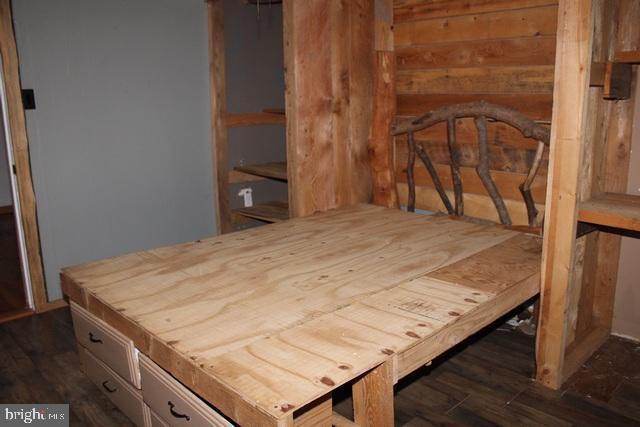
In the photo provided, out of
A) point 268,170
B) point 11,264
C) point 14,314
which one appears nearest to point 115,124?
point 268,170

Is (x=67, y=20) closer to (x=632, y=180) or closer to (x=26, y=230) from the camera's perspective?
(x=26, y=230)

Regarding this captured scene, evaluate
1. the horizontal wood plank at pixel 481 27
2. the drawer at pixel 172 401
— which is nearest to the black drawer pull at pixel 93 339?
the drawer at pixel 172 401

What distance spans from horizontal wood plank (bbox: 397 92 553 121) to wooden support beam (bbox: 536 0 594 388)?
542mm

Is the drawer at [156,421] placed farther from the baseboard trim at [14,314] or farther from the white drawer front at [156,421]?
the baseboard trim at [14,314]

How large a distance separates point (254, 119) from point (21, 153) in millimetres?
1721

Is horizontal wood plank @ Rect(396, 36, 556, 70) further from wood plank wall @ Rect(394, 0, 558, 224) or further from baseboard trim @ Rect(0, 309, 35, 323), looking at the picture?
baseboard trim @ Rect(0, 309, 35, 323)

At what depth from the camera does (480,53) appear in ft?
8.82

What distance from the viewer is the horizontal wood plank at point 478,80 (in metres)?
2.50

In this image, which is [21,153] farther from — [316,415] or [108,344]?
[316,415]

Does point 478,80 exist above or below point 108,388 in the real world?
above

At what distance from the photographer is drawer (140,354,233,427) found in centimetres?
143

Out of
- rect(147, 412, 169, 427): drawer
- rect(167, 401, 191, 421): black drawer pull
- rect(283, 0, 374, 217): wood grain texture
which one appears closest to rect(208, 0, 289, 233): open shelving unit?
rect(283, 0, 374, 217): wood grain texture

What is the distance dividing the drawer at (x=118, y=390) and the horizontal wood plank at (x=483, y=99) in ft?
6.62

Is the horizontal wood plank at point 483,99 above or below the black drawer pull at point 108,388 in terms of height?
above
